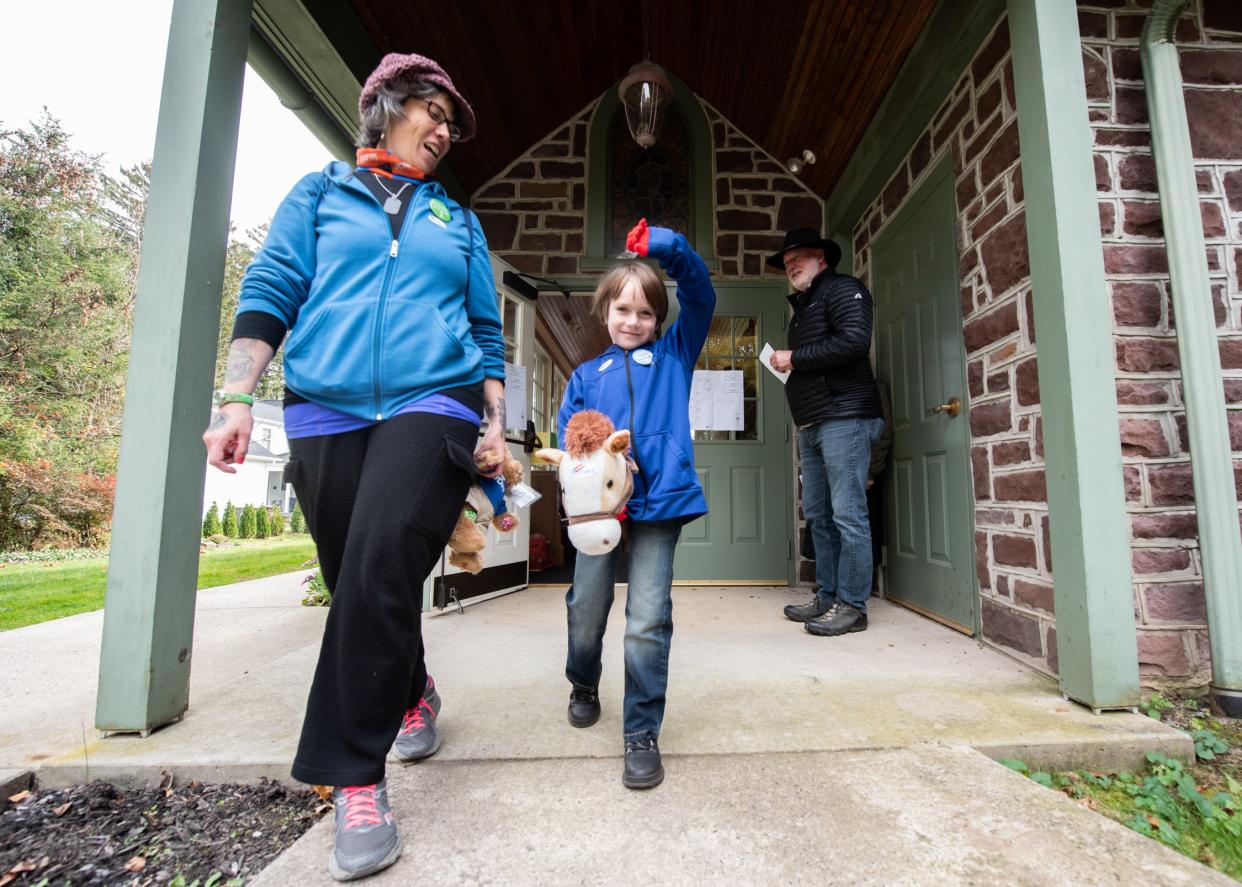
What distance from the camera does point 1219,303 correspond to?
2018 millimetres

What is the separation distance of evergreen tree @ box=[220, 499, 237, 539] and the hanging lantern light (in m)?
12.5

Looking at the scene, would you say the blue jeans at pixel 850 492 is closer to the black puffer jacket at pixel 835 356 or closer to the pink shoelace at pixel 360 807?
the black puffer jacket at pixel 835 356

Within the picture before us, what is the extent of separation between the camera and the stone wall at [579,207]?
424 cm

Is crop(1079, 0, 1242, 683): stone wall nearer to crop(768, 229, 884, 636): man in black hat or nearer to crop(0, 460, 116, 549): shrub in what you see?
crop(768, 229, 884, 636): man in black hat

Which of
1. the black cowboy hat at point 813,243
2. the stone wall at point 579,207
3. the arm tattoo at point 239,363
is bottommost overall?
the arm tattoo at point 239,363

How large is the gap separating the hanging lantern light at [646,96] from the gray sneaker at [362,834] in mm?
3716

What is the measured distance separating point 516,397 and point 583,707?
7.82ft

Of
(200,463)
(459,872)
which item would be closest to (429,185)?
(200,463)

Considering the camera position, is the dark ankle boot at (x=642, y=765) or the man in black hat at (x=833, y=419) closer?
the dark ankle boot at (x=642, y=765)

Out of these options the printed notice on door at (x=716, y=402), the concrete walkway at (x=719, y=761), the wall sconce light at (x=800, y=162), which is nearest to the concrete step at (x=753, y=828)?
the concrete walkway at (x=719, y=761)

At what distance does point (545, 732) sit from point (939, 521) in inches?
88.0

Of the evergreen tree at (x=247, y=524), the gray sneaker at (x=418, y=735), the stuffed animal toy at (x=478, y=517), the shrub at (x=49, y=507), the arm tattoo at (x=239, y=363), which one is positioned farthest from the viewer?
the evergreen tree at (x=247, y=524)

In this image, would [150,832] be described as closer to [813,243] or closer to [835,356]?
[835,356]

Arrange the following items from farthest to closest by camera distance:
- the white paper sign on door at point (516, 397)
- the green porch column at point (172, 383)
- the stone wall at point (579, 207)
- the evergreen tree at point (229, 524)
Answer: the evergreen tree at point (229, 524)
the stone wall at point (579, 207)
the white paper sign on door at point (516, 397)
the green porch column at point (172, 383)
